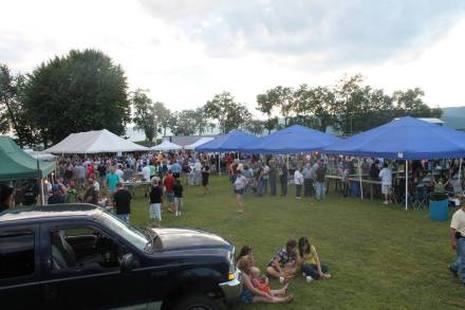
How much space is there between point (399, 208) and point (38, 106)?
1662 inches

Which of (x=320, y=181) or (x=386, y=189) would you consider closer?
(x=386, y=189)

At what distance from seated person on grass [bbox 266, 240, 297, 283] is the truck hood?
263cm

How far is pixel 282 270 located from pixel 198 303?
11.6 ft

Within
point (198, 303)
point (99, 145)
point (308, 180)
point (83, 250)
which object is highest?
point (99, 145)

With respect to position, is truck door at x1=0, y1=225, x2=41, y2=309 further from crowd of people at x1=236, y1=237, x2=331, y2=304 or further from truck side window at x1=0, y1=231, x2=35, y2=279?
crowd of people at x1=236, y1=237, x2=331, y2=304

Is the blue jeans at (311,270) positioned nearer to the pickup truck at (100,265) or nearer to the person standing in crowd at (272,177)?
the pickup truck at (100,265)

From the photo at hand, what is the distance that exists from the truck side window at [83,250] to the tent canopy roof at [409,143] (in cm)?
1376

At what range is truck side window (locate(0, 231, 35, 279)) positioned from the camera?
501 centimetres

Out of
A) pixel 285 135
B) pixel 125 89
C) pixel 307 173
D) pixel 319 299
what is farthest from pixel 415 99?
pixel 319 299

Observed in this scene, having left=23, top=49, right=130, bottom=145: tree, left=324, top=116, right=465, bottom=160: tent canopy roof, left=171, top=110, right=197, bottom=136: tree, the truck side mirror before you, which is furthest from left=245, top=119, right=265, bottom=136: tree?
the truck side mirror

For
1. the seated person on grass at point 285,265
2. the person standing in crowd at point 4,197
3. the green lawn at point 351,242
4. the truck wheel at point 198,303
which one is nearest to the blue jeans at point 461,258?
the green lawn at point 351,242

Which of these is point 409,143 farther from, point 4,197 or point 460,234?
point 4,197

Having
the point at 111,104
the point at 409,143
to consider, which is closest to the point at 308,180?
the point at 409,143

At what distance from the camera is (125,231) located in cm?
586
